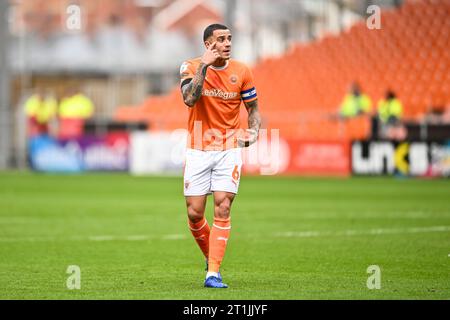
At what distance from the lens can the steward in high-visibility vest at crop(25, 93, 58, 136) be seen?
119 feet

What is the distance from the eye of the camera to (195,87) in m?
8.95

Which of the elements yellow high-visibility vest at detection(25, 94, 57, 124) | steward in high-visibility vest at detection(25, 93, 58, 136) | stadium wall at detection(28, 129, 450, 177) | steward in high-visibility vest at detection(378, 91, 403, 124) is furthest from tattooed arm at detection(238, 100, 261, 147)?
yellow high-visibility vest at detection(25, 94, 57, 124)

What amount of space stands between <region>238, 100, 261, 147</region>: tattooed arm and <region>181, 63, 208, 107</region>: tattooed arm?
61 cm

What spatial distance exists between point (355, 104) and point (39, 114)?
12725 mm

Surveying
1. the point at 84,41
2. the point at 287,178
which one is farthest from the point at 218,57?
the point at 84,41

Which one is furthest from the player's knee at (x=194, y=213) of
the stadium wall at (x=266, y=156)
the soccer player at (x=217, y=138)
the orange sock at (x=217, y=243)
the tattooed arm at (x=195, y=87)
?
the stadium wall at (x=266, y=156)

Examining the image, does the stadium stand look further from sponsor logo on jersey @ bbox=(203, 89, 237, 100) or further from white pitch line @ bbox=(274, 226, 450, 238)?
sponsor logo on jersey @ bbox=(203, 89, 237, 100)

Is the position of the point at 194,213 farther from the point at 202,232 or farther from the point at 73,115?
the point at 73,115

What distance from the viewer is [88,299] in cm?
802

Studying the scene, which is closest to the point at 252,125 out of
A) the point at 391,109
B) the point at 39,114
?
the point at 391,109

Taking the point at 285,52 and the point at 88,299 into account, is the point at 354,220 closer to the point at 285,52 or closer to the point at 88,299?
the point at 88,299

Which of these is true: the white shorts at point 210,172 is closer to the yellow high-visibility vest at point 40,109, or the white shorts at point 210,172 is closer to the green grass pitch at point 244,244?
the green grass pitch at point 244,244

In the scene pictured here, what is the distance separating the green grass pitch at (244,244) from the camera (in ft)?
29.0

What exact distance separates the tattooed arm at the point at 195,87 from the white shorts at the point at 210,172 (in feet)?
1.78
